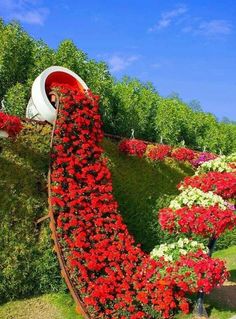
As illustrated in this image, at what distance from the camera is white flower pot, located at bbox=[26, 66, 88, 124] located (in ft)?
39.7

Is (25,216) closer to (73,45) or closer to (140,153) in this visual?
(140,153)

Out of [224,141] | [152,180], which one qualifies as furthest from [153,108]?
[152,180]

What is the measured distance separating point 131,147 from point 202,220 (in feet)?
16.3

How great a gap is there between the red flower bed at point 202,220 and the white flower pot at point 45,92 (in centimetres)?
416

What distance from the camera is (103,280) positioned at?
408 inches

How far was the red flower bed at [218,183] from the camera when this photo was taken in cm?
1173

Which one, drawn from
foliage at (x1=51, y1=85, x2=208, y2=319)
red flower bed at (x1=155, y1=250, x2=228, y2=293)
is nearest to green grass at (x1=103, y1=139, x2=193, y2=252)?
foliage at (x1=51, y1=85, x2=208, y2=319)

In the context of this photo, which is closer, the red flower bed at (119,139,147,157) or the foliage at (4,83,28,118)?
the red flower bed at (119,139,147,157)

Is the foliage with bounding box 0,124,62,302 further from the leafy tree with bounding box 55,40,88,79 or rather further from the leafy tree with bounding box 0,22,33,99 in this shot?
the leafy tree with bounding box 55,40,88,79

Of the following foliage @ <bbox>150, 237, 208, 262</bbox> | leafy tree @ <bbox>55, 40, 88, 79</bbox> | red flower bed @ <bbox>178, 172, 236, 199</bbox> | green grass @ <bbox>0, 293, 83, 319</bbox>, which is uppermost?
leafy tree @ <bbox>55, 40, 88, 79</bbox>

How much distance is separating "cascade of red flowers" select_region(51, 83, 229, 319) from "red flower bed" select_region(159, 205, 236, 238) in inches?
25.1

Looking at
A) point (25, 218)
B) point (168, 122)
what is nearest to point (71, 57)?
point (168, 122)

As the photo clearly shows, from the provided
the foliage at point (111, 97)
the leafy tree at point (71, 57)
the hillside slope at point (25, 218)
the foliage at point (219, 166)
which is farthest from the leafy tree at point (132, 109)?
the hillside slope at point (25, 218)

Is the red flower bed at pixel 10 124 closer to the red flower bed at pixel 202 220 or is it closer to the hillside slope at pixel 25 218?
the hillside slope at pixel 25 218
